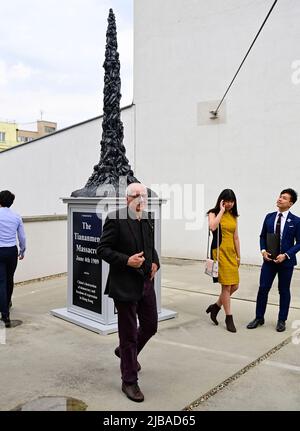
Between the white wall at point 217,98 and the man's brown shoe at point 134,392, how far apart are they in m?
6.80

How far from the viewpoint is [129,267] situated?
3.41 m

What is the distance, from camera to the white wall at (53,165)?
1245 centimetres

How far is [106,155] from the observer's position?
5750 millimetres

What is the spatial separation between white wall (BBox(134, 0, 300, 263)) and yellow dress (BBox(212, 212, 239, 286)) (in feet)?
15.2

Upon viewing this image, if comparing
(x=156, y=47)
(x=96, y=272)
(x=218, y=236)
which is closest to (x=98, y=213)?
(x=96, y=272)

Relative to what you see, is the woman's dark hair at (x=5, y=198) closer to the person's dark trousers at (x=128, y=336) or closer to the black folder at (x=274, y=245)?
the person's dark trousers at (x=128, y=336)

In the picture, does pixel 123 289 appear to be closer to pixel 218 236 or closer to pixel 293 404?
pixel 293 404

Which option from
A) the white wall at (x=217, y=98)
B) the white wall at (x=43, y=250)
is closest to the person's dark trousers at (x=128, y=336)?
the white wall at (x=43, y=250)

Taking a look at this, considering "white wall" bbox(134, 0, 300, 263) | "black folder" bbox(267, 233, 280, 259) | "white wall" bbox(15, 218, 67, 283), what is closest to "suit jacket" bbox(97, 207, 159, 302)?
"black folder" bbox(267, 233, 280, 259)

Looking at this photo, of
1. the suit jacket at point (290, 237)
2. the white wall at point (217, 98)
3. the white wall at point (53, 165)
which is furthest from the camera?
the white wall at point (53, 165)

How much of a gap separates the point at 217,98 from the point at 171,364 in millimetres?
7510

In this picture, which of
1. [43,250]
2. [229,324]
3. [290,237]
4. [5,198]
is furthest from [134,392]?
[43,250]

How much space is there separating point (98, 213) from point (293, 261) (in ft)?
7.62

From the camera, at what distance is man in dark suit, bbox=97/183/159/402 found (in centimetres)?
338
